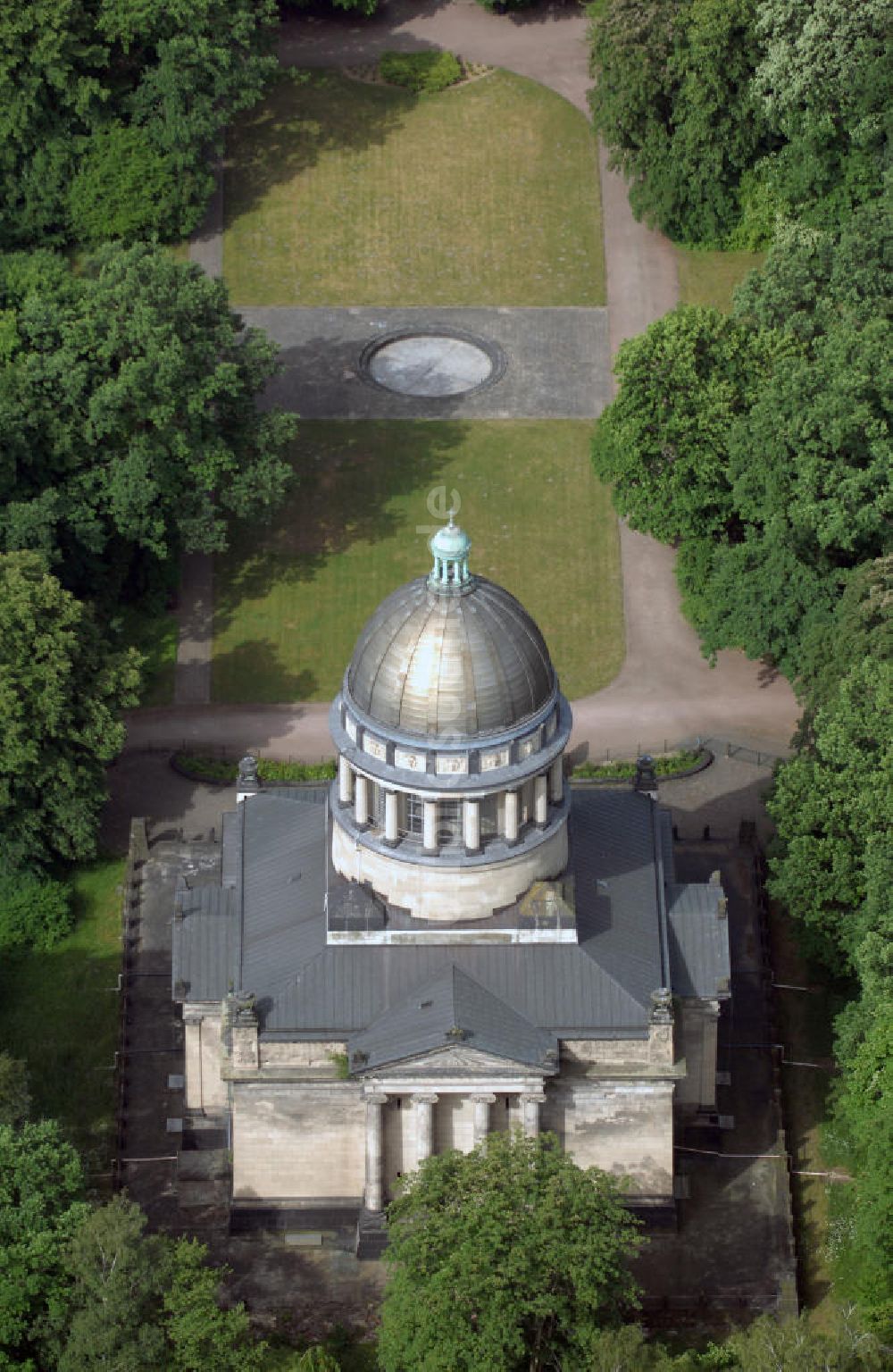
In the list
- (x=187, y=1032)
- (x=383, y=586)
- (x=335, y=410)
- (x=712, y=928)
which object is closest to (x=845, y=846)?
(x=712, y=928)

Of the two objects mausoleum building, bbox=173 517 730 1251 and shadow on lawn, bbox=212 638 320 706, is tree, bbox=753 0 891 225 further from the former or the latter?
mausoleum building, bbox=173 517 730 1251

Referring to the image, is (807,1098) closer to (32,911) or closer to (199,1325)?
(199,1325)

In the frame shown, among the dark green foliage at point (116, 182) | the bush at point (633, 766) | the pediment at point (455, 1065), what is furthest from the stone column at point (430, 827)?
the dark green foliage at point (116, 182)

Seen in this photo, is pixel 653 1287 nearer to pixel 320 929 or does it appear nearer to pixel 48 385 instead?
pixel 320 929

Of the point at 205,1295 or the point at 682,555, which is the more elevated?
the point at 682,555

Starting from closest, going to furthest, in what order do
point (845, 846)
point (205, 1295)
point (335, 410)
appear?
point (205, 1295) < point (845, 846) < point (335, 410)

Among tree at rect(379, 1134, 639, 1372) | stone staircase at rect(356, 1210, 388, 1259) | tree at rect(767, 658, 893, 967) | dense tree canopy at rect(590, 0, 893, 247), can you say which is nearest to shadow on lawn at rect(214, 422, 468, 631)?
dense tree canopy at rect(590, 0, 893, 247)

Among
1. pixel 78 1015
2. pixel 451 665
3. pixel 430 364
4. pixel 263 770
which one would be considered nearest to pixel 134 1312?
pixel 78 1015
